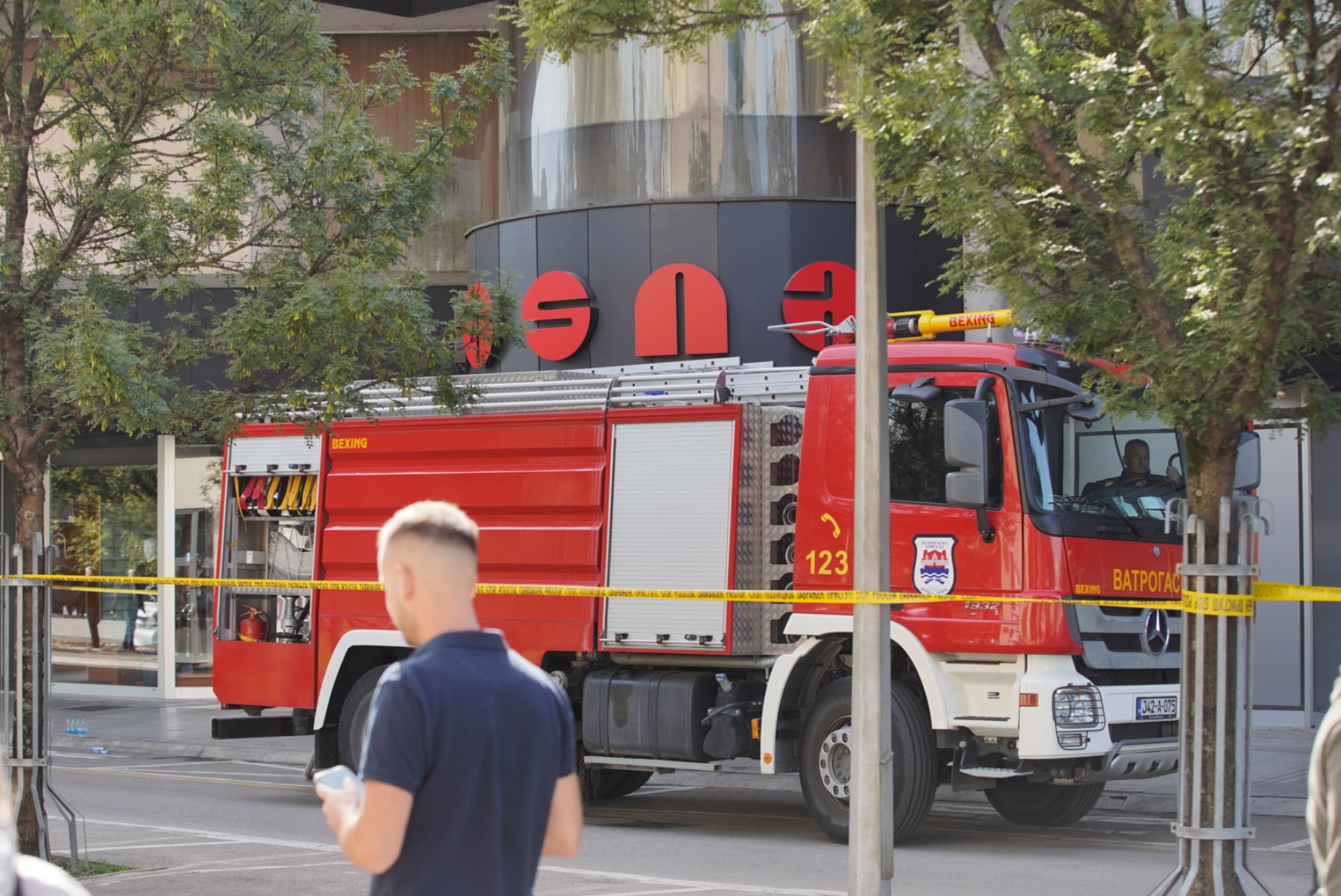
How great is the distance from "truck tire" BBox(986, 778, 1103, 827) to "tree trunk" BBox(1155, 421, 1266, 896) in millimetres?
4420

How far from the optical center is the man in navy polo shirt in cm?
311

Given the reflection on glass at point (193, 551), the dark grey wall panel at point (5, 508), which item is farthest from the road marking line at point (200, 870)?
the dark grey wall panel at point (5, 508)

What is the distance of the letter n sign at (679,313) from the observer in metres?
18.7

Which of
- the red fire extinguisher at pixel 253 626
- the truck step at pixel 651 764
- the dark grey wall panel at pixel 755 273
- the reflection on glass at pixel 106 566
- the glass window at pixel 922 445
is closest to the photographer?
the glass window at pixel 922 445

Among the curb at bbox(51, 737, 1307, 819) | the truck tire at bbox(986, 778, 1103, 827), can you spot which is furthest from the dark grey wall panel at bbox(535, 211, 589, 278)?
the truck tire at bbox(986, 778, 1103, 827)

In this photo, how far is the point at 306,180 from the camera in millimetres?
9867

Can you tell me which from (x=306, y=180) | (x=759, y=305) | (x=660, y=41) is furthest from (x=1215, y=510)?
(x=759, y=305)

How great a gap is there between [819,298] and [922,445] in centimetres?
890

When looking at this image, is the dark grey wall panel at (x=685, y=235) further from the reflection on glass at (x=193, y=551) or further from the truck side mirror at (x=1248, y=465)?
the truck side mirror at (x=1248, y=465)

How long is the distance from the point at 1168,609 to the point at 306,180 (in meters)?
6.01

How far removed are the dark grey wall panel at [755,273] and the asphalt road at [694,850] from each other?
20.8ft

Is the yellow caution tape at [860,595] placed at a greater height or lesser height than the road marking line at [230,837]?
greater

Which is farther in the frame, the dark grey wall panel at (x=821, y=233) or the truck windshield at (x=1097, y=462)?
the dark grey wall panel at (x=821, y=233)

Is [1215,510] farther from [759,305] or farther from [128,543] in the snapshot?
[128,543]
